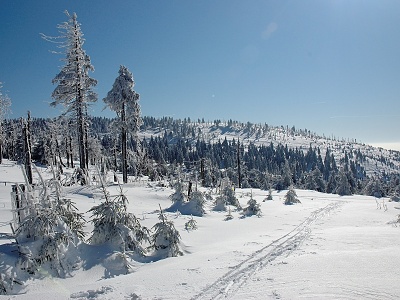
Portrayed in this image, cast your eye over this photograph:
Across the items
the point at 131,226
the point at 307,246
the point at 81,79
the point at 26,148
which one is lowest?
the point at 307,246

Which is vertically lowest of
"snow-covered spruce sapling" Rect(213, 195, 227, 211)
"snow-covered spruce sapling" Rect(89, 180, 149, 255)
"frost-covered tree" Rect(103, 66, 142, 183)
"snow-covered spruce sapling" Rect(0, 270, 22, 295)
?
"snow-covered spruce sapling" Rect(213, 195, 227, 211)

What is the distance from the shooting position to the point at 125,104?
2756 centimetres

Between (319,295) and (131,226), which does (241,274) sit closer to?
(319,295)

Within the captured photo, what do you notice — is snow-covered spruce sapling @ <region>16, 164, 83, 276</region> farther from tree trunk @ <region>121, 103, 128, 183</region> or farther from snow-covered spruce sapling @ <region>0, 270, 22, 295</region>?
tree trunk @ <region>121, 103, 128, 183</region>

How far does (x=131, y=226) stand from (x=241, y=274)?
3479 millimetres

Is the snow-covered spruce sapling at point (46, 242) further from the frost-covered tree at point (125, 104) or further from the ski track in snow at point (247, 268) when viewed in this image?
the frost-covered tree at point (125, 104)

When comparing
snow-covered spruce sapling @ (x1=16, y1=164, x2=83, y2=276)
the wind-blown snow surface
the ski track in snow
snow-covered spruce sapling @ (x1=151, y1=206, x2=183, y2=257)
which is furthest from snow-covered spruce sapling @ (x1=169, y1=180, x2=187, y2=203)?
snow-covered spruce sapling @ (x1=16, y1=164, x2=83, y2=276)

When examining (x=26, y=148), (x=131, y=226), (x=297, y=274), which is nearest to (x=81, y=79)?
(x=26, y=148)

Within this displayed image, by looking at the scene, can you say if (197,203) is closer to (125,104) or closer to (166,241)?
(166,241)

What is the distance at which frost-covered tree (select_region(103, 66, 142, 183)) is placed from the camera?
88.3 ft

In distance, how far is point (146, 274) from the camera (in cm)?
639

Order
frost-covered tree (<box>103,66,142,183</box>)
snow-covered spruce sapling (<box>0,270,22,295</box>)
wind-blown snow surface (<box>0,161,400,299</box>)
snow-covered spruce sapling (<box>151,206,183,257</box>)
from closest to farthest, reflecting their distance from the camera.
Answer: wind-blown snow surface (<box>0,161,400,299</box>) < snow-covered spruce sapling (<box>0,270,22,295</box>) < snow-covered spruce sapling (<box>151,206,183,257</box>) < frost-covered tree (<box>103,66,142,183</box>)

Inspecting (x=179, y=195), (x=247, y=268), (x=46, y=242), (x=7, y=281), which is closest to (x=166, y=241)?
(x=247, y=268)

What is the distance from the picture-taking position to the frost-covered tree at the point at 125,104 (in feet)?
88.3
